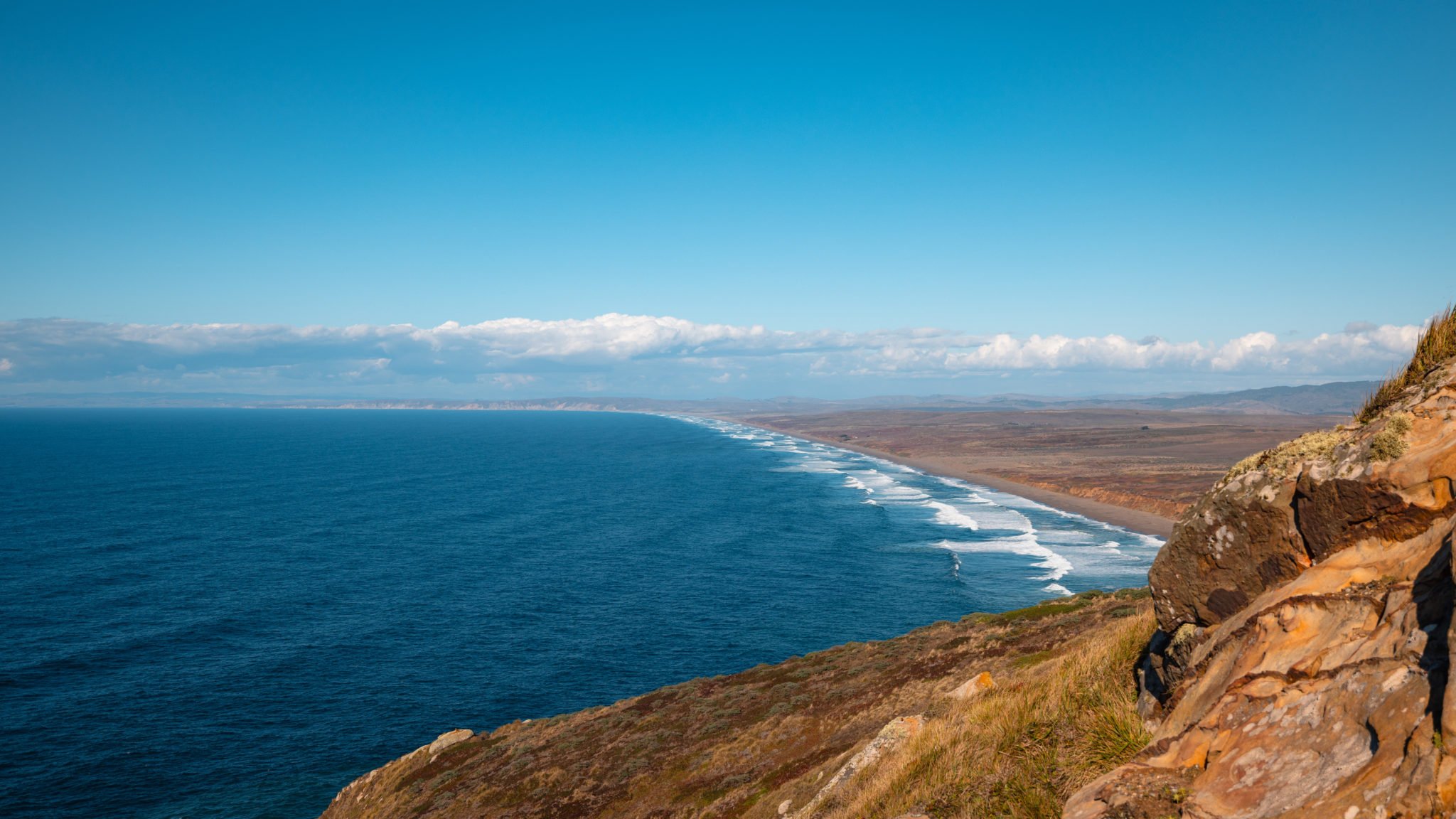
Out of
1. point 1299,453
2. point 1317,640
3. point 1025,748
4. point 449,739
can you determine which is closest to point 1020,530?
point 449,739

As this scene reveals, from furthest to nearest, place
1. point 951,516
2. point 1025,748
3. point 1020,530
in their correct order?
point 951,516
point 1020,530
point 1025,748

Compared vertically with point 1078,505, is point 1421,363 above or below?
above

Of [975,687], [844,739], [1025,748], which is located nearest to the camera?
[1025,748]

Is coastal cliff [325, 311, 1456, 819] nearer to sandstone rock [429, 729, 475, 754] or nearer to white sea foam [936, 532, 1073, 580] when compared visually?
sandstone rock [429, 729, 475, 754]

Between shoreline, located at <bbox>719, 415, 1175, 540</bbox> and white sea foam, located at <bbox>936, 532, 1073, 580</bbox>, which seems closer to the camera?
white sea foam, located at <bbox>936, 532, 1073, 580</bbox>

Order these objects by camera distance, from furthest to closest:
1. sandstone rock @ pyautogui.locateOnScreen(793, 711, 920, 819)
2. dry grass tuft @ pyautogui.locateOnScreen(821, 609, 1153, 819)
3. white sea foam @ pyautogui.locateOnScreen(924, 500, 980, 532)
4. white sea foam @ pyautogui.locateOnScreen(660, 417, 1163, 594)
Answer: white sea foam @ pyautogui.locateOnScreen(924, 500, 980, 532) → white sea foam @ pyautogui.locateOnScreen(660, 417, 1163, 594) → sandstone rock @ pyautogui.locateOnScreen(793, 711, 920, 819) → dry grass tuft @ pyautogui.locateOnScreen(821, 609, 1153, 819)

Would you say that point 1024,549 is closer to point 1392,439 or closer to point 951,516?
point 951,516

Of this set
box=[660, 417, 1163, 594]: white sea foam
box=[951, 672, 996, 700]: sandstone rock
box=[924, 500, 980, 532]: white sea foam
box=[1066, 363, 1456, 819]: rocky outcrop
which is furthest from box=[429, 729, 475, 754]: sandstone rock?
box=[924, 500, 980, 532]: white sea foam
